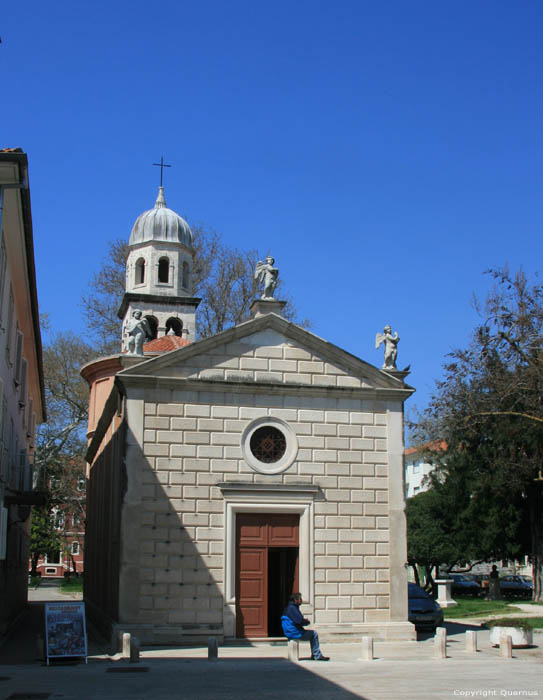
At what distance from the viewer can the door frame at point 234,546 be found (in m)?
19.5

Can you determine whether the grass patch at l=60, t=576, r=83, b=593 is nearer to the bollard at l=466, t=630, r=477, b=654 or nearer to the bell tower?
the bell tower

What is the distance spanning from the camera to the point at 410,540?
46938 millimetres

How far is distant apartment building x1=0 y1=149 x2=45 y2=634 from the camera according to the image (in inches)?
667

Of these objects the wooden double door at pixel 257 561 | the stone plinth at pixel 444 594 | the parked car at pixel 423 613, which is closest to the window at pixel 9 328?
the wooden double door at pixel 257 561

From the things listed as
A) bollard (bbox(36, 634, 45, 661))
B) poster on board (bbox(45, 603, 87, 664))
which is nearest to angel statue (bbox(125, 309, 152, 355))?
poster on board (bbox(45, 603, 87, 664))

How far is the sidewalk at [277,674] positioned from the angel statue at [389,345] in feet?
22.9

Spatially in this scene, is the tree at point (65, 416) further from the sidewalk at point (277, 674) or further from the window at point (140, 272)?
the sidewalk at point (277, 674)

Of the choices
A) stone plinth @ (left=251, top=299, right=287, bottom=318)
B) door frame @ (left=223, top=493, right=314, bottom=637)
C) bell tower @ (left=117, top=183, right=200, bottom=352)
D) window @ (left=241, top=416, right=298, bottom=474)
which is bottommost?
door frame @ (left=223, top=493, right=314, bottom=637)

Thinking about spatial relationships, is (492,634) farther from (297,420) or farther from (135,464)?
(135,464)

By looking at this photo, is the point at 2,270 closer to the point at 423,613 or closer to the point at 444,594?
the point at 423,613

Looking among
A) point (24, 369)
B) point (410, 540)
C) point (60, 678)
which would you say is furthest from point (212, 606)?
point (410, 540)

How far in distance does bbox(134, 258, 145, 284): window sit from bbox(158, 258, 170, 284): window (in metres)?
0.83

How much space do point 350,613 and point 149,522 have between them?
206 inches

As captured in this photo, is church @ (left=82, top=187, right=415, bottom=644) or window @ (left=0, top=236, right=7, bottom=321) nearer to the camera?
window @ (left=0, top=236, right=7, bottom=321)
